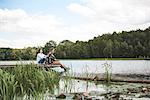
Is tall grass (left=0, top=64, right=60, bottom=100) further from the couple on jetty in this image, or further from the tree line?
the tree line

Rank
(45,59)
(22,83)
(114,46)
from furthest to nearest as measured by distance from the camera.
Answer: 1. (114,46)
2. (45,59)
3. (22,83)

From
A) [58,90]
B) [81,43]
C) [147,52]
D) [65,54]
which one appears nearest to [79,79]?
[58,90]

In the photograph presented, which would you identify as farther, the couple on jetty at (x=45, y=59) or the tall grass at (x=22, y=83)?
the couple on jetty at (x=45, y=59)

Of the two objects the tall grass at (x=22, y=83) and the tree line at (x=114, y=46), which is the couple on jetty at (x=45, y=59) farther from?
the tree line at (x=114, y=46)

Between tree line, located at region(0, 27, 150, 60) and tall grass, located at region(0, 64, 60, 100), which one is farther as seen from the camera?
tree line, located at region(0, 27, 150, 60)

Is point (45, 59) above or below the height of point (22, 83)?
above

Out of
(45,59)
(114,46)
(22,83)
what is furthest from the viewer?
(114,46)

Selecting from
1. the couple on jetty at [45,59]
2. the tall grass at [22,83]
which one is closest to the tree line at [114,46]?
the couple on jetty at [45,59]

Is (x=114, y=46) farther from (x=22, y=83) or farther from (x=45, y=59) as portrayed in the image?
(x=22, y=83)

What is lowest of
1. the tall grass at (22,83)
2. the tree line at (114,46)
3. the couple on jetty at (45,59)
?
the tall grass at (22,83)

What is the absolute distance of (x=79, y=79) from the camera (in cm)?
1852

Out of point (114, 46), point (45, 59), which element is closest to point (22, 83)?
point (45, 59)

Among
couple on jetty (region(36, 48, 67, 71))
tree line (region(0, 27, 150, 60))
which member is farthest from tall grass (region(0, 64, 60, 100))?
tree line (region(0, 27, 150, 60))

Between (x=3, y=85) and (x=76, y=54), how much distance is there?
10022cm
